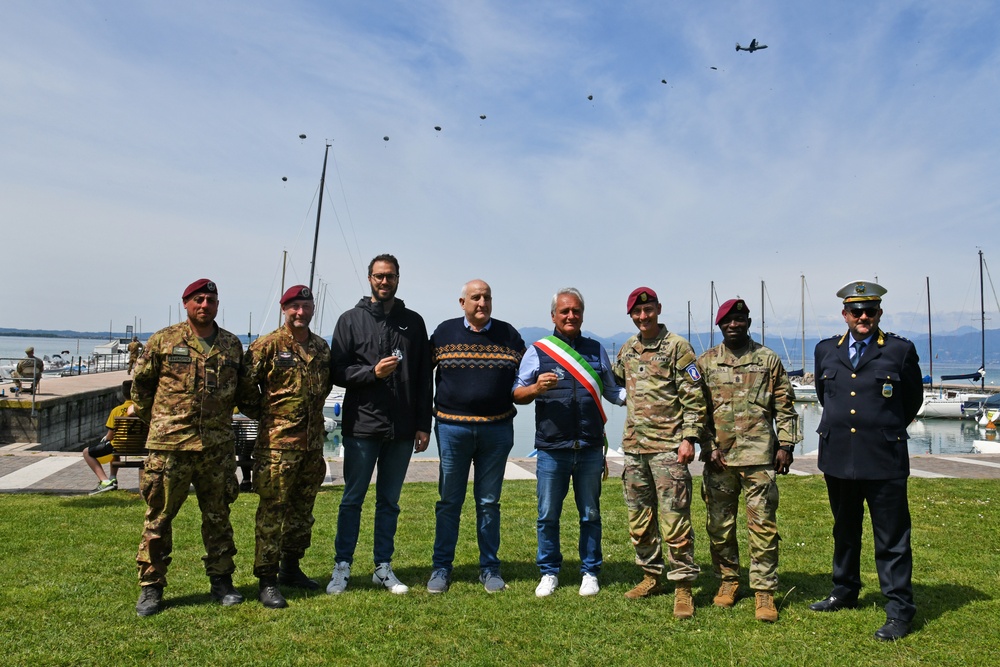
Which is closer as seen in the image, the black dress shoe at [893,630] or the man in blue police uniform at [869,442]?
the black dress shoe at [893,630]

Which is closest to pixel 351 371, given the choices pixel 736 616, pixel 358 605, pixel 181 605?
pixel 358 605

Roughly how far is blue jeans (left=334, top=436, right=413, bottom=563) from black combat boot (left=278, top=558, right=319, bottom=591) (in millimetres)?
267

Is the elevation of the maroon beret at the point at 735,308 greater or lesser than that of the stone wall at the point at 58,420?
greater

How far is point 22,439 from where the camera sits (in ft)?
58.7

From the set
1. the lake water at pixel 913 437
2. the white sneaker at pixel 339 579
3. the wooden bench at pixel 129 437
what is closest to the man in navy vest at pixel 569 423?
the white sneaker at pixel 339 579

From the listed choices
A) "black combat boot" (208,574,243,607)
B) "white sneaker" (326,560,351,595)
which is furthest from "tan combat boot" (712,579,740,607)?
"black combat boot" (208,574,243,607)

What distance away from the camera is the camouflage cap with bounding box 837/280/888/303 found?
4574 mm

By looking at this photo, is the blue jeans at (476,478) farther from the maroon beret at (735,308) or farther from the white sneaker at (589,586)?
the maroon beret at (735,308)

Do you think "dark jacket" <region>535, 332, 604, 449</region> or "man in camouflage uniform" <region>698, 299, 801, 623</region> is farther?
"dark jacket" <region>535, 332, 604, 449</region>

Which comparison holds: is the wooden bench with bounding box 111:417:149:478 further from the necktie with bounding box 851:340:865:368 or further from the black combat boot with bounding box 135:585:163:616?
the necktie with bounding box 851:340:865:368

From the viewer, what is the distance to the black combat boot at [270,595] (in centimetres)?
456

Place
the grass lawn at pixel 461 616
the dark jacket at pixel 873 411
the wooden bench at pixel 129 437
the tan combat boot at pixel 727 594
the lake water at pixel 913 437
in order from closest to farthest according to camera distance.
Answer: the grass lawn at pixel 461 616 < the dark jacket at pixel 873 411 < the tan combat boot at pixel 727 594 < the wooden bench at pixel 129 437 < the lake water at pixel 913 437

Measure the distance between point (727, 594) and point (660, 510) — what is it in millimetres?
774

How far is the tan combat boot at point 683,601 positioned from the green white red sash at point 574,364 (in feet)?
4.11
